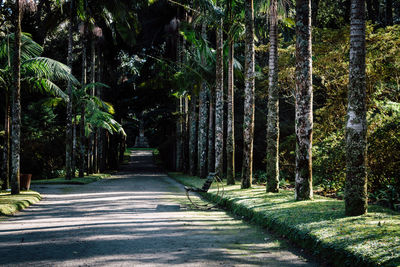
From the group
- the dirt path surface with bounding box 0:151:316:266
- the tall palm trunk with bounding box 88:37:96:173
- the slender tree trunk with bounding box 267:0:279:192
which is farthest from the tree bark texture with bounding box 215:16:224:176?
the tall palm trunk with bounding box 88:37:96:173

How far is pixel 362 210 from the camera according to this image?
8.44m

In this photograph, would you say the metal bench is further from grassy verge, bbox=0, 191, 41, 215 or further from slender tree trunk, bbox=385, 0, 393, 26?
slender tree trunk, bbox=385, 0, 393, 26

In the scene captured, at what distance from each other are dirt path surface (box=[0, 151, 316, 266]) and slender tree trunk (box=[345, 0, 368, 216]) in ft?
6.20

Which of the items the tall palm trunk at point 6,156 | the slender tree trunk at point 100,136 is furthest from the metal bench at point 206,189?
the slender tree trunk at point 100,136

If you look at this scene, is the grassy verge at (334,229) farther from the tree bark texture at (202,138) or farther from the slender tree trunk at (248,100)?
the tree bark texture at (202,138)

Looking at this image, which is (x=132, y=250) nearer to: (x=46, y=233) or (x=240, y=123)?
(x=46, y=233)

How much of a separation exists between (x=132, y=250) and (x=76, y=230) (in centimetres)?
239

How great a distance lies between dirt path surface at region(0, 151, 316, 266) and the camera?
647cm

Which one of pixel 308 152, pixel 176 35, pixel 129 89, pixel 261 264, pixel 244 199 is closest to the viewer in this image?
pixel 261 264

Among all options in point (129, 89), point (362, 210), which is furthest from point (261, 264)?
point (129, 89)

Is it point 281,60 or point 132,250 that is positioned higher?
point 281,60

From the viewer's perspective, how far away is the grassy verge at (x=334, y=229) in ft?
19.2

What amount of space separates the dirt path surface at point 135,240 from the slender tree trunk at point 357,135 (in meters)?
1.89

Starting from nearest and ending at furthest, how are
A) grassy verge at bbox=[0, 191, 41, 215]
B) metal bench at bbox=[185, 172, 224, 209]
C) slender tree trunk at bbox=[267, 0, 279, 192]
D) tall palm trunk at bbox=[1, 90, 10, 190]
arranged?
grassy verge at bbox=[0, 191, 41, 215] < metal bench at bbox=[185, 172, 224, 209] < slender tree trunk at bbox=[267, 0, 279, 192] < tall palm trunk at bbox=[1, 90, 10, 190]
